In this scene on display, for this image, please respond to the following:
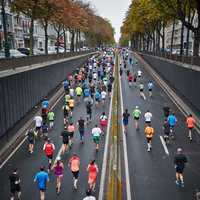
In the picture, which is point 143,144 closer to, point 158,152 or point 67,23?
point 158,152

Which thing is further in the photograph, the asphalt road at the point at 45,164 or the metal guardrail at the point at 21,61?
the metal guardrail at the point at 21,61

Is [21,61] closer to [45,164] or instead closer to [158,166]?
[45,164]

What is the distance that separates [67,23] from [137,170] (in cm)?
5172

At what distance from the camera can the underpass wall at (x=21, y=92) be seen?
921 inches

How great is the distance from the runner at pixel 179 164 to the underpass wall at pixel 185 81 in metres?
14.0

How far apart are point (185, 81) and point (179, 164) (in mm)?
20620

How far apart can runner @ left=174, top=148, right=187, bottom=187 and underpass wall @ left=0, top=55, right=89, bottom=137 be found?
35.2 feet

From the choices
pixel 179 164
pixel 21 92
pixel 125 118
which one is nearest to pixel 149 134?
A: pixel 125 118

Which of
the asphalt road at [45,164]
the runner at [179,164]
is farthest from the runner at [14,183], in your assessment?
the runner at [179,164]

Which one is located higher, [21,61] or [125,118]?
[21,61]

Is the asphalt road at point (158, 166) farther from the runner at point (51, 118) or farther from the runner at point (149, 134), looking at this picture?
the runner at point (51, 118)

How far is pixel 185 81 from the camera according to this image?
118 ft

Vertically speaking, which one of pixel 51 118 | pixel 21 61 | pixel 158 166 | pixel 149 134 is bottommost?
pixel 158 166

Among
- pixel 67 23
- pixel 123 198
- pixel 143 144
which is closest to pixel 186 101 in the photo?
pixel 143 144
